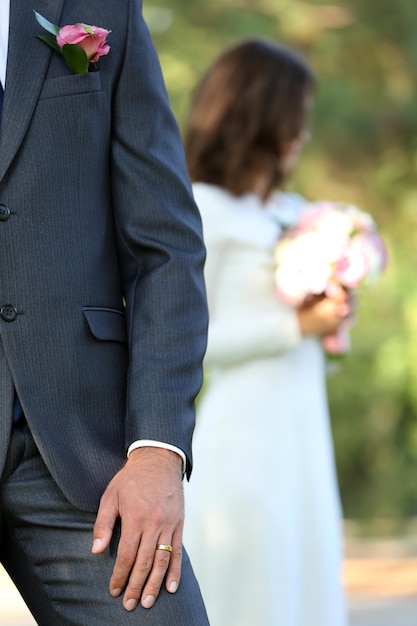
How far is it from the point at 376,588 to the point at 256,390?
4.19 m

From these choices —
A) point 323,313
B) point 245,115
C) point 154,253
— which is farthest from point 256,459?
point 154,253

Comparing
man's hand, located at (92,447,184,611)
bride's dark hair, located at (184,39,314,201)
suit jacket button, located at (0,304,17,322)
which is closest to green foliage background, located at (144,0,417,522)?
bride's dark hair, located at (184,39,314,201)

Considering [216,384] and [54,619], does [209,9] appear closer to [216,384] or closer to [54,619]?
[216,384]

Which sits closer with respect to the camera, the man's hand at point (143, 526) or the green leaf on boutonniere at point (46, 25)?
the man's hand at point (143, 526)

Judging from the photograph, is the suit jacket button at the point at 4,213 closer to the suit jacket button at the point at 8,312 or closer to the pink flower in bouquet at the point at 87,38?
the suit jacket button at the point at 8,312

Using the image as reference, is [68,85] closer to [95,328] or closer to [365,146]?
[95,328]

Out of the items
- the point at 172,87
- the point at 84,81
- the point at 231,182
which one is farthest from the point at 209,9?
the point at 84,81

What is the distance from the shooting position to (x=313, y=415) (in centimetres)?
426

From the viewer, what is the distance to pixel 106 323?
7.11ft

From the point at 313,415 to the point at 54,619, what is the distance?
2339 mm

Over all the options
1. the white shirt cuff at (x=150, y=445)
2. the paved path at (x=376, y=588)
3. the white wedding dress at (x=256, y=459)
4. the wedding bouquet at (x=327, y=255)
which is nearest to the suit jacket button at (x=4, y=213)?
the white shirt cuff at (x=150, y=445)

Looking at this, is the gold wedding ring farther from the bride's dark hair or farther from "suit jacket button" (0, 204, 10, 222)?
the bride's dark hair

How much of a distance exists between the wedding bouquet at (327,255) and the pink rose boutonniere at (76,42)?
2065 millimetres

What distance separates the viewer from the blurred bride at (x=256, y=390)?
13.5 ft
